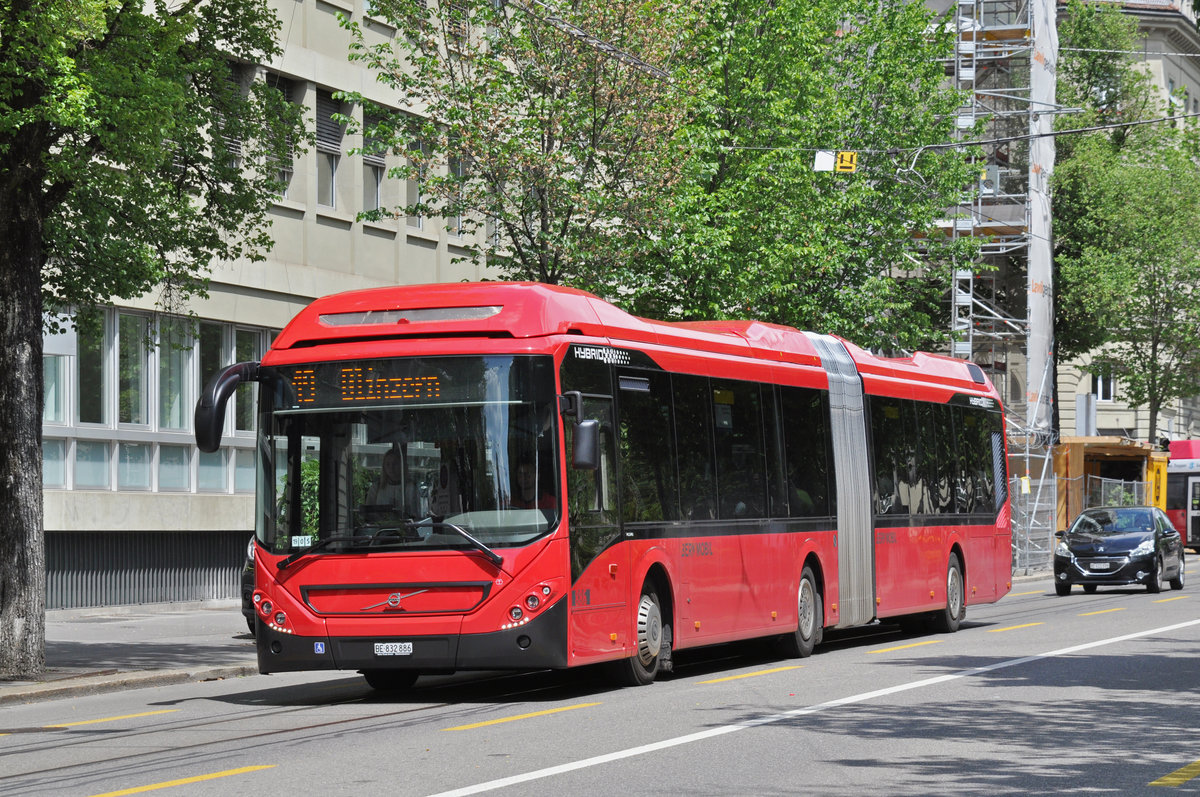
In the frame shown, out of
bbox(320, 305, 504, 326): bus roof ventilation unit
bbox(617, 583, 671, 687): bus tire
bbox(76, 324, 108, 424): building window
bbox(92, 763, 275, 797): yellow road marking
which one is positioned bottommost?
bbox(92, 763, 275, 797): yellow road marking

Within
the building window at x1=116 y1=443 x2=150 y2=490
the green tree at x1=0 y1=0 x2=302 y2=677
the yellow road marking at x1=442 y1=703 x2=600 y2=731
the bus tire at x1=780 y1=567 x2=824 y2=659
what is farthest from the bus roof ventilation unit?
the building window at x1=116 y1=443 x2=150 y2=490

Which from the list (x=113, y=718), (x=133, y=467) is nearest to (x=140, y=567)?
(x=133, y=467)

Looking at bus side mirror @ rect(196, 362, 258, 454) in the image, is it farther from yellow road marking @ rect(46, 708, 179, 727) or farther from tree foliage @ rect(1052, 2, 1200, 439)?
tree foliage @ rect(1052, 2, 1200, 439)

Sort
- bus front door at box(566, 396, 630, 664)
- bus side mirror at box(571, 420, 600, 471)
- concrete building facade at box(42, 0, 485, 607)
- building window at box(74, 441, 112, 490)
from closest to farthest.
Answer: bus side mirror at box(571, 420, 600, 471), bus front door at box(566, 396, 630, 664), concrete building facade at box(42, 0, 485, 607), building window at box(74, 441, 112, 490)

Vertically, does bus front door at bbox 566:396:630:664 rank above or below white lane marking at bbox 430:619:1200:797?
above

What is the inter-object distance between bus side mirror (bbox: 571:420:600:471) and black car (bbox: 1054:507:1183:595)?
1997 cm

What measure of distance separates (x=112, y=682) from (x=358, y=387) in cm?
434

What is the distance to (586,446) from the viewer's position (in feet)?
43.8

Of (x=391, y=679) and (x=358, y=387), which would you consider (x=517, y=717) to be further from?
(x=391, y=679)

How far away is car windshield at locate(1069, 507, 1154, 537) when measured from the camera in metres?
32.4

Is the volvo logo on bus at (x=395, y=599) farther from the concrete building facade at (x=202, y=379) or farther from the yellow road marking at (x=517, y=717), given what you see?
the concrete building facade at (x=202, y=379)

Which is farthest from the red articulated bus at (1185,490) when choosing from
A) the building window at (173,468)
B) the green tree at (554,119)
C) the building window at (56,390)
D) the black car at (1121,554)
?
the building window at (56,390)

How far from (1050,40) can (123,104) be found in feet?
132

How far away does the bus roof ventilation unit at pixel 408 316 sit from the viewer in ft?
45.7
